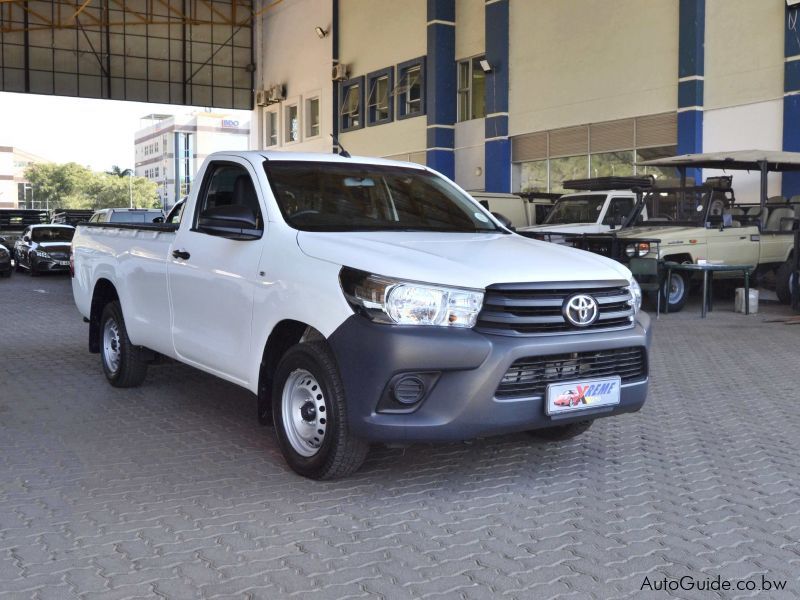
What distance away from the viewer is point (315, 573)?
3660 millimetres

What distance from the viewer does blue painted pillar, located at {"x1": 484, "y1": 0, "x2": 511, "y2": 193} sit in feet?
85.6

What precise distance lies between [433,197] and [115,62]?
34753mm

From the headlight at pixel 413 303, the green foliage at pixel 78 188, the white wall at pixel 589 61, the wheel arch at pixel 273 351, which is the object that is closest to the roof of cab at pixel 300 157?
the wheel arch at pixel 273 351

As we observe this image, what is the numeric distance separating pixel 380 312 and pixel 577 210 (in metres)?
13.4

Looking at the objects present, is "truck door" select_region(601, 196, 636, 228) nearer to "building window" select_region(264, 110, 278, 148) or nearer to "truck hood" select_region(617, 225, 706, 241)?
"truck hood" select_region(617, 225, 706, 241)

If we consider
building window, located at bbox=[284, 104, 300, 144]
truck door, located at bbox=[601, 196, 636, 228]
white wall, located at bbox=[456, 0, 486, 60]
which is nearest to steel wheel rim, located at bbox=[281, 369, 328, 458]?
truck door, located at bbox=[601, 196, 636, 228]

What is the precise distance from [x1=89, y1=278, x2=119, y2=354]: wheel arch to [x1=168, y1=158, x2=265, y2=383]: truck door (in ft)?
5.69

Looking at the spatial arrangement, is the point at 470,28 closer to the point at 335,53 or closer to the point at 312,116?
the point at 335,53

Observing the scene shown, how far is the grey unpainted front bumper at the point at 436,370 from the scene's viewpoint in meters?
4.24

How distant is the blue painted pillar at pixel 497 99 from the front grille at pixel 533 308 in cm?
2227

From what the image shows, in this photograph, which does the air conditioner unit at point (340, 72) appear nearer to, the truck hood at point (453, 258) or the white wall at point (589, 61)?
the white wall at point (589, 61)

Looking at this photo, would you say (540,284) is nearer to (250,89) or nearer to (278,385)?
(278,385)

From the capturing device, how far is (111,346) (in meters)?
7.64

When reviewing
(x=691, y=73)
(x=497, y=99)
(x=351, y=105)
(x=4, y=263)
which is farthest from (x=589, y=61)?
(x=4, y=263)
